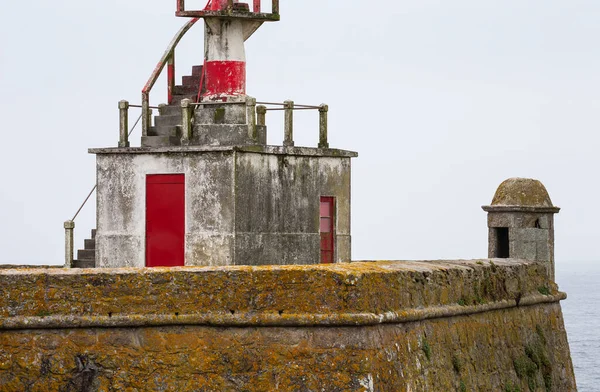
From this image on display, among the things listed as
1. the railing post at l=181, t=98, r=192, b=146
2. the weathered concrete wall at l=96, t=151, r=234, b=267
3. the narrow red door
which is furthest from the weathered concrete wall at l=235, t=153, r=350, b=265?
the railing post at l=181, t=98, r=192, b=146

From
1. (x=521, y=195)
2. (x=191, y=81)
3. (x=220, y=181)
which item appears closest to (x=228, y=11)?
(x=191, y=81)

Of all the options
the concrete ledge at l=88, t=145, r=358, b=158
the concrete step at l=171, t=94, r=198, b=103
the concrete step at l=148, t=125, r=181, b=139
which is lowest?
the concrete ledge at l=88, t=145, r=358, b=158

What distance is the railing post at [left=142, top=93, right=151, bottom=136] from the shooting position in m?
20.4

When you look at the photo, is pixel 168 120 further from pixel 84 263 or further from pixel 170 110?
pixel 84 263

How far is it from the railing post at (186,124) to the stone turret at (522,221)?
5427mm

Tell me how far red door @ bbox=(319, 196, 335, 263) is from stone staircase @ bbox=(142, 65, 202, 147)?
2.41m

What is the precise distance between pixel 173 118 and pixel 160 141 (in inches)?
22.5

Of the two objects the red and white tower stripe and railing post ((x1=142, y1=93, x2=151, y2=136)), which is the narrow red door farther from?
the red and white tower stripe

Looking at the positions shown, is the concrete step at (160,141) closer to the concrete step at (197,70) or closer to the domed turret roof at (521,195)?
the concrete step at (197,70)

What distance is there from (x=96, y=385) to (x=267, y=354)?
4.75ft

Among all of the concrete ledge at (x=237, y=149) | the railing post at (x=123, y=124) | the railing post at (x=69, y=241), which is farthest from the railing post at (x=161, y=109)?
the railing post at (x=69, y=241)

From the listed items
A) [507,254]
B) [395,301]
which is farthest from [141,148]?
[395,301]

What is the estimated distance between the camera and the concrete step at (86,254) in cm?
2117

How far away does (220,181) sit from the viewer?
19344 mm
